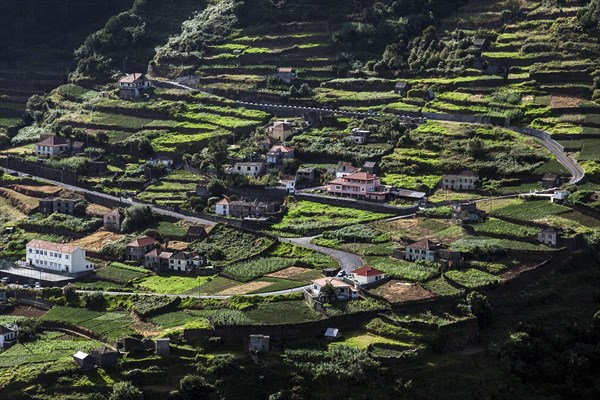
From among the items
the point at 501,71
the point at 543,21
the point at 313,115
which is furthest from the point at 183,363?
the point at 543,21

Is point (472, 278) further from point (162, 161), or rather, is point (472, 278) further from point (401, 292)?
point (162, 161)

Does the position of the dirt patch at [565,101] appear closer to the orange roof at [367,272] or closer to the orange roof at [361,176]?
the orange roof at [361,176]

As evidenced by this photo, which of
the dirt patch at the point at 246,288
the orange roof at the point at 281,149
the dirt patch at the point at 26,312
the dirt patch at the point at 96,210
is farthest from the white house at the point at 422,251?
the dirt patch at the point at 96,210

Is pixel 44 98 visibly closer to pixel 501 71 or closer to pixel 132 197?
pixel 132 197

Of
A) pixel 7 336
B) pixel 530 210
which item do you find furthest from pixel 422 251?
pixel 7 336

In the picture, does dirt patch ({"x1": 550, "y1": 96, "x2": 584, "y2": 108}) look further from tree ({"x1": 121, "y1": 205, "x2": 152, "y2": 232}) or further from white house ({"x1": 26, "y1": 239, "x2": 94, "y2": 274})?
white house ({"x1": 26, "y1": 239, "x2": 94, "y2": 274})

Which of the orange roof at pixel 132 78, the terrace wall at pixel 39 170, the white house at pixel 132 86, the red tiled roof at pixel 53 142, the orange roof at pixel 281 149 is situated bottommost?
the terrace wall at pixel 39 170
